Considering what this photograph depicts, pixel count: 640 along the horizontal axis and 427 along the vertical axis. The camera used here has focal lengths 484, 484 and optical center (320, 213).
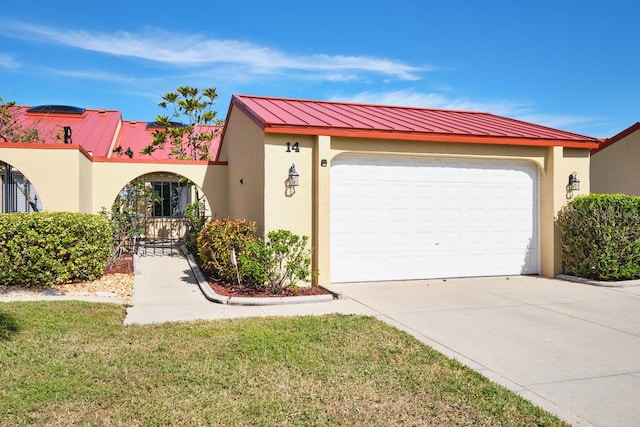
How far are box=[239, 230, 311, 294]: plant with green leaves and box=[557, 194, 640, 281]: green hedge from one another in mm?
5806

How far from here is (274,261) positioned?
8422 millimetres

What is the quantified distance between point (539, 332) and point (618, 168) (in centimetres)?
1066

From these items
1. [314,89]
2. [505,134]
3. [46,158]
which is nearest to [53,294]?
[46,158]

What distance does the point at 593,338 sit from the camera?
581cm

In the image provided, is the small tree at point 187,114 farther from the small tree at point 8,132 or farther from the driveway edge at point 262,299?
the driveway edge at point 262,299

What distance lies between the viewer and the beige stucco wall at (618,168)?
13.8 meters

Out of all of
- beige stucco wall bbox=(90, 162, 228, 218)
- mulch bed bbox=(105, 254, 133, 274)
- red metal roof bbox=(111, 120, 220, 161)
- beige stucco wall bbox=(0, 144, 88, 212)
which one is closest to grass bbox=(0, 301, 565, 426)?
mulch bed bbox=(105, 254, 133, 274)

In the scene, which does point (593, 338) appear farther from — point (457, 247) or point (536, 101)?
point (536, 101)

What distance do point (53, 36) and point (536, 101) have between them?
15548mm

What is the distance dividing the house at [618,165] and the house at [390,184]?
3943 mm

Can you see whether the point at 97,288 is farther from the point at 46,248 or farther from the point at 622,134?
the point at 622,134

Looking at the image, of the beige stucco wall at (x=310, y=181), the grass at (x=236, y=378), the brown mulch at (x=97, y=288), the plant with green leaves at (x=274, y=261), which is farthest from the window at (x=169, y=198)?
the grass at (x=236, y=378)

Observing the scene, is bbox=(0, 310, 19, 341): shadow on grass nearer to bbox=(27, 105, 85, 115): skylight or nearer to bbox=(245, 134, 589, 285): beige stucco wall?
bbox=(245, 134, 589, 285): beige stucco wall

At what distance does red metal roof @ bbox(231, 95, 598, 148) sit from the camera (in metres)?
9.09
